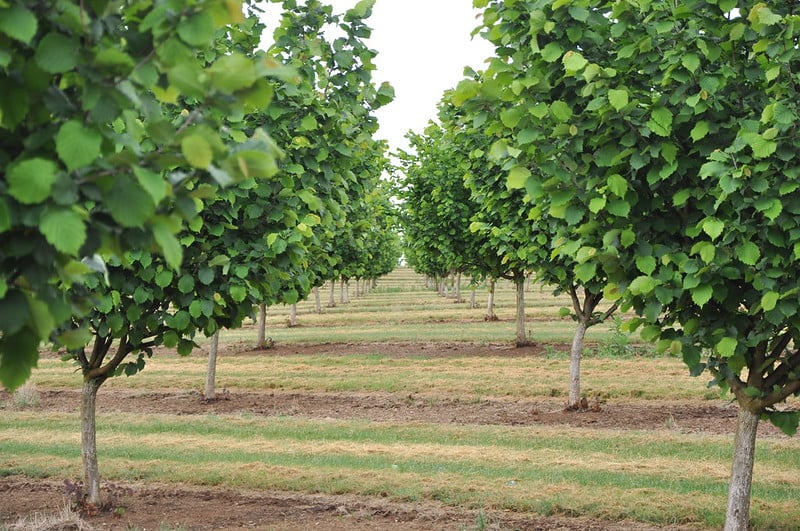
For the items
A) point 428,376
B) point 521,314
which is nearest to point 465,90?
point 428,376

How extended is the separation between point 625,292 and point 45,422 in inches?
456

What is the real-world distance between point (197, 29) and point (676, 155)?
3.90m

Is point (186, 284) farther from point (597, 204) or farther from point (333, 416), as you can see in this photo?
point (333, 416)

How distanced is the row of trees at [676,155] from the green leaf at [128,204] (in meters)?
2.96

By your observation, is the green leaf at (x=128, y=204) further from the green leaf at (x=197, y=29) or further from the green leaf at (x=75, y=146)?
the green leaf at (x=197, y=29)

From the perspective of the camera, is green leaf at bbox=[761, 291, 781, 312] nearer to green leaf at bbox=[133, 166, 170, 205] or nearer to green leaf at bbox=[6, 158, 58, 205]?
green leaf at bbox=[133, 166, 170, 205]

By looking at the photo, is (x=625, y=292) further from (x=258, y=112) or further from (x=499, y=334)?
(x=499, y=334)

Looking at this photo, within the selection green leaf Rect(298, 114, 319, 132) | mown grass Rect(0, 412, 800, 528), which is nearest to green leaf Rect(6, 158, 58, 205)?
green leaf Rect(298, 114, 319, 132)

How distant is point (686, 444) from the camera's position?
10109 mm

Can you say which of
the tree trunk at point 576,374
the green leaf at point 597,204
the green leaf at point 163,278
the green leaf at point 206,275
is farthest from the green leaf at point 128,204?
the tree trunk at point 576,374

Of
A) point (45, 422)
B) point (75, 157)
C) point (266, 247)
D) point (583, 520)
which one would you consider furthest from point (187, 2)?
point (45, 422)

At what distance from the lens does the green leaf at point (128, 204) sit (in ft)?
5.93

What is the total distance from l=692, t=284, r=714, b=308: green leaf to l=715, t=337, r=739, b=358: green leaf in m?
0.38

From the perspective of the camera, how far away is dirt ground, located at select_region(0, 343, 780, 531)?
6969 mm
